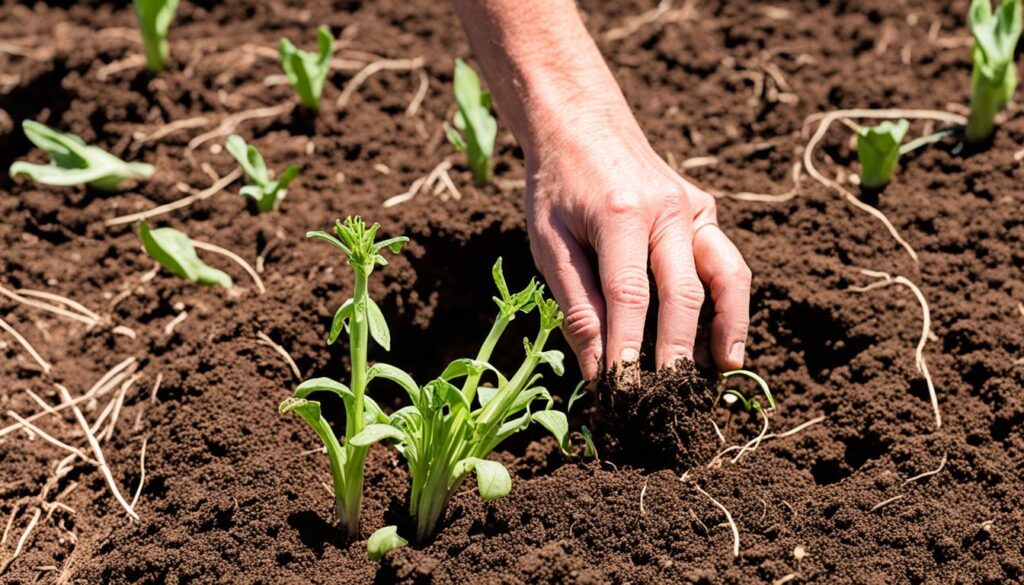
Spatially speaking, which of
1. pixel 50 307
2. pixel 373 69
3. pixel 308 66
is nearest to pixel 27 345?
pixel 50 307

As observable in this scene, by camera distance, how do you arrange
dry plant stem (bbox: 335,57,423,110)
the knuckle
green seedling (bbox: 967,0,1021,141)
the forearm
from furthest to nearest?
dry plant stem (bbox: 335,57,423,110) → green seedling (bbox: 967,0,1021,141) → the forearm → the knuckle

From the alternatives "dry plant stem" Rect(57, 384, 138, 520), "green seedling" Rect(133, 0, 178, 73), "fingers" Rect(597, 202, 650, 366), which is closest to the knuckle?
"fingers" Rect(597, 202, 650, 366)

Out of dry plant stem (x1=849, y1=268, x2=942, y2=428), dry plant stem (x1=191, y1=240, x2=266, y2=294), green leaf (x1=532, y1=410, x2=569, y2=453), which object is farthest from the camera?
dry plant stem (x1=191, y1=240, x2=266, y2=294)

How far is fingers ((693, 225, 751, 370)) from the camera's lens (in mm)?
2551

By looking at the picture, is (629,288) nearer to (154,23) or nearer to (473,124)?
(473,124)

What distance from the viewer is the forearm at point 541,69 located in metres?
2.79

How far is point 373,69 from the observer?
374cm

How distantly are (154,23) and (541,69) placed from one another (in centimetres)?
138

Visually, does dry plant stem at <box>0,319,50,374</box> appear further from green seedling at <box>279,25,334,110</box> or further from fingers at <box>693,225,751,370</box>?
fingers at <box>693,225,751,370</box>

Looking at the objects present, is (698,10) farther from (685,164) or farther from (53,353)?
Answer: (53,353)

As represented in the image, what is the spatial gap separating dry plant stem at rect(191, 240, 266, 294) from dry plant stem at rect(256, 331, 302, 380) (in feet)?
0.57

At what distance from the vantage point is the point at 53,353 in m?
2.99

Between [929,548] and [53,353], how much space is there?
6.87ft

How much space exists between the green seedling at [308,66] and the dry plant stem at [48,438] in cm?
120
